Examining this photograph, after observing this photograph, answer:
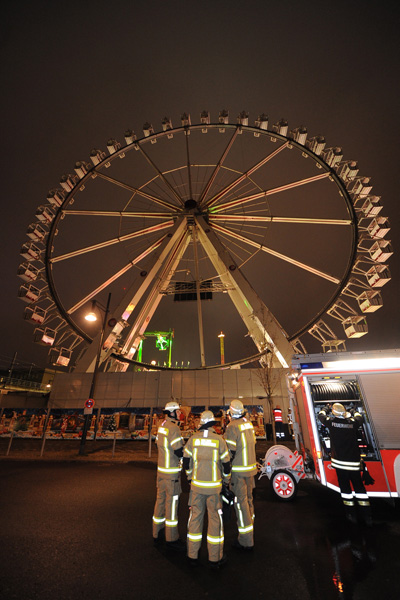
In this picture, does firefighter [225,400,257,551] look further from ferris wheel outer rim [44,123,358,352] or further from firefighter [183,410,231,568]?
ferris wheel outer rim [44,123,358,352]

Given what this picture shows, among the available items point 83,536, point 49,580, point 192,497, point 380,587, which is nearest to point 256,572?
point 192,497

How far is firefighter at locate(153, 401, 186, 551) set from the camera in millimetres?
4367

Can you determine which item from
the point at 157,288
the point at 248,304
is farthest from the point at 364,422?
the point at 157,288

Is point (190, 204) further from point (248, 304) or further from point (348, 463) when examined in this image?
point (348, 463)

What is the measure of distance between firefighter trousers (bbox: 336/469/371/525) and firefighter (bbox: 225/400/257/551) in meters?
2.20

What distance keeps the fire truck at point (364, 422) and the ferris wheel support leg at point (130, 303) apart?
1746cm

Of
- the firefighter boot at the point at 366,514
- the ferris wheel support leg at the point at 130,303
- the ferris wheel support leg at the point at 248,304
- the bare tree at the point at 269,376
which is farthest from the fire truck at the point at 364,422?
the ferris wheel support leg at the point at 130,303

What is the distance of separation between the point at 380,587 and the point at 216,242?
22672mm

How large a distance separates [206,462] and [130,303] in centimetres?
2016

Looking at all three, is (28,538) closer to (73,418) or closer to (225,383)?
(73,418)

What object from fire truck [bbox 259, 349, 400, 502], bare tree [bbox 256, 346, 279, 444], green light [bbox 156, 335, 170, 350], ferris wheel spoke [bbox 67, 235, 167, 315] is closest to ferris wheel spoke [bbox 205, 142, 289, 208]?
ferris wheel spoke [bbox 67, 235, 167, 315]

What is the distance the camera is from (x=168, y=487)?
447 cm

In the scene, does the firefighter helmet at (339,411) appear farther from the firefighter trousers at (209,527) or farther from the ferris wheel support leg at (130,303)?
the ferris wheel support leg at (130,303)

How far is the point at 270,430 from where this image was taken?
62.2ft
